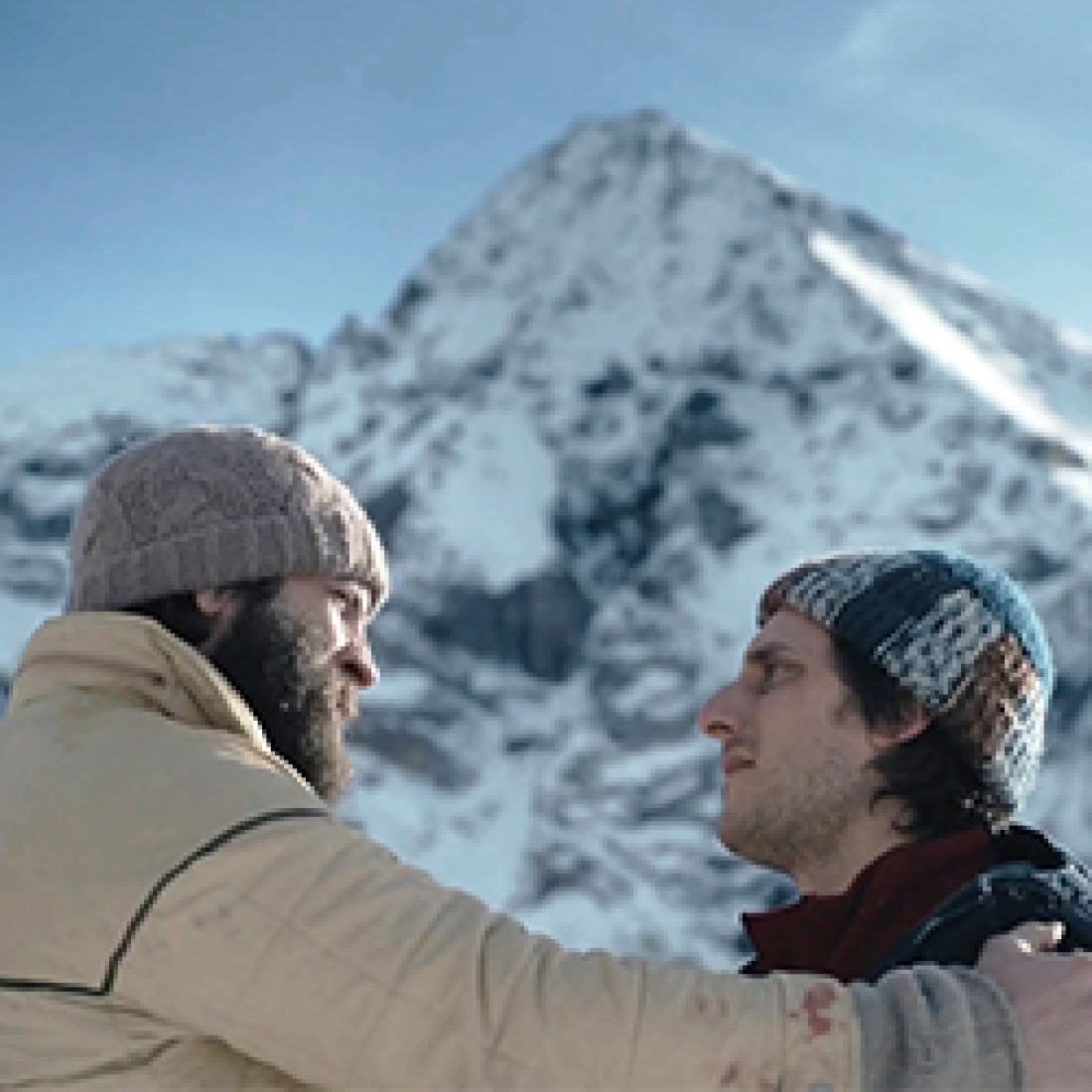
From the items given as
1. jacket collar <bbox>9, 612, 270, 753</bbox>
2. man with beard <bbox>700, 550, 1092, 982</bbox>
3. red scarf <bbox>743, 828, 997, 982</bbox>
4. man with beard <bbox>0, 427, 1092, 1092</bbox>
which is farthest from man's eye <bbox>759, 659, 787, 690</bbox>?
jacket collar <bbox>9, 612, 270, 753</bbox>

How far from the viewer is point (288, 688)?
3.12m

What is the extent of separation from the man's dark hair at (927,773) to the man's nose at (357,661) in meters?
1.15

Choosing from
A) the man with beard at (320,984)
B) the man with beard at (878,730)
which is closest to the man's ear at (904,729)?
the man with beard at (878,730)

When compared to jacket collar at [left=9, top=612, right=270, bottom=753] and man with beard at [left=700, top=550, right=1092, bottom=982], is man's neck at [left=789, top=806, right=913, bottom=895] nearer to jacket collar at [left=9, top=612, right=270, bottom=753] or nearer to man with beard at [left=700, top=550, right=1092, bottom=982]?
man with beard at [left=700, top=550, right=1092, bottom=982]

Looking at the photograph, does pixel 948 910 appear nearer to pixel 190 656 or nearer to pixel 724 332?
pixel 190 656

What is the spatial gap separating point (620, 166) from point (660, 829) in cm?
8661

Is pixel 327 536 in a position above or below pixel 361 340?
above

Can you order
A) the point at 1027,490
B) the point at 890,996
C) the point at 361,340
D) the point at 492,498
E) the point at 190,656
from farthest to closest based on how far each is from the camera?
the point at 361,340 < the point at 492,498 < the point at 1027,490 < the point at 190,656 < the point at 890,996

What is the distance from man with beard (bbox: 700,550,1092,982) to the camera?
11.7ft

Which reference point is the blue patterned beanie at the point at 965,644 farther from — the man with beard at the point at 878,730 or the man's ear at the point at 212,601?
the man's ear at the point at 212,601

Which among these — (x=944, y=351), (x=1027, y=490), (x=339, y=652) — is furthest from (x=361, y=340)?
(x=339, y=652)

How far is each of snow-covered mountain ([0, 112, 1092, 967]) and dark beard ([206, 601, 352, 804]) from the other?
9455 centimetres

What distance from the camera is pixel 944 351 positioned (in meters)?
144

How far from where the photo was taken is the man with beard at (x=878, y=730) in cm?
358
